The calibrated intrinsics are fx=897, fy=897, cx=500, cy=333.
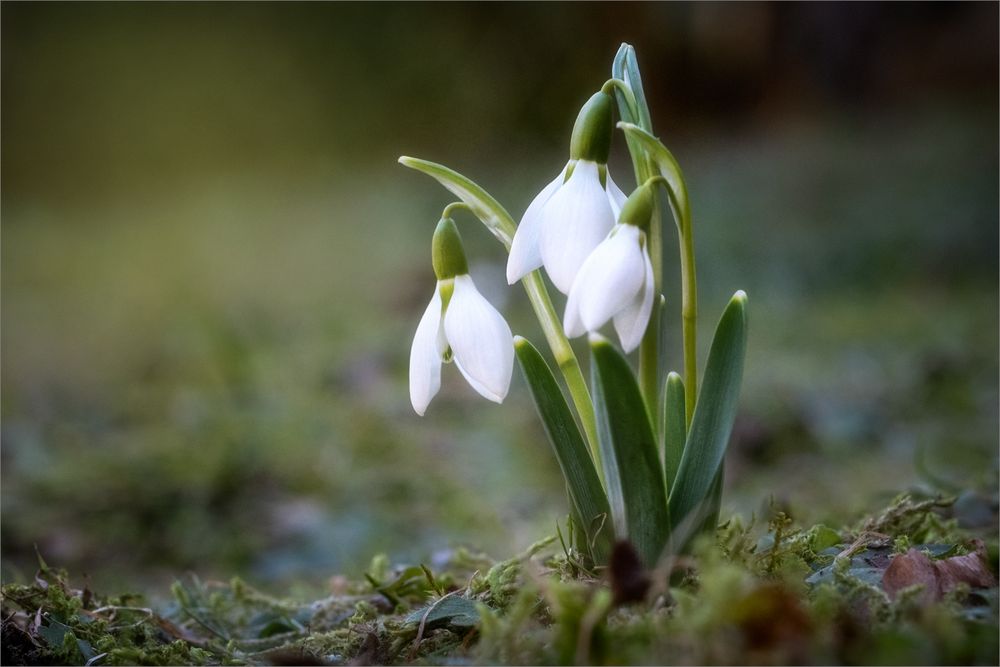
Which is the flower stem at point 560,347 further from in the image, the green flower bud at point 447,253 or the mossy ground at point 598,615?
the mossy ground at point 598,615

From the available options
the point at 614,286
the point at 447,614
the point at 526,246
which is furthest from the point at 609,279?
the point at 447,614

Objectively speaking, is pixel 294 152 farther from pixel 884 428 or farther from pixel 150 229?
pixel 884 428

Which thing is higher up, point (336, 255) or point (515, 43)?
point (515, 43)

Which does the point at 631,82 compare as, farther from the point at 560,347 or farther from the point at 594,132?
the point at 560,347

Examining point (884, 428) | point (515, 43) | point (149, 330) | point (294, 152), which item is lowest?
point (884, 428)

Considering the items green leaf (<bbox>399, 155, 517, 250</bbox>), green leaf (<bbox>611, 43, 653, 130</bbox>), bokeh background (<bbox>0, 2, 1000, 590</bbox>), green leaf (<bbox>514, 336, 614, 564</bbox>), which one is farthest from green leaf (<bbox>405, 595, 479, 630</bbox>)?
bokeh background (<bbox>0, 2, 1000, 590</bbox>)

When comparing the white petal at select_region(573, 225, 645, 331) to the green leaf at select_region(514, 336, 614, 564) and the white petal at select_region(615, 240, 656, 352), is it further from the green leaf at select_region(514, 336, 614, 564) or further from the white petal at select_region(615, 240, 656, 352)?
the green leaf at select_region(514, 336, 614, 564)

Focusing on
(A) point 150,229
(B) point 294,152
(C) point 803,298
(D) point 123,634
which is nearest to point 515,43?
(B) point 294,152

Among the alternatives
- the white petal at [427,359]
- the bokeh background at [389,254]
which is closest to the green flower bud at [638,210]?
the white petal at [427,359]
